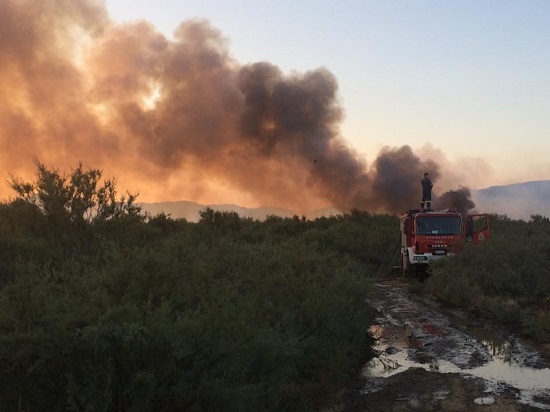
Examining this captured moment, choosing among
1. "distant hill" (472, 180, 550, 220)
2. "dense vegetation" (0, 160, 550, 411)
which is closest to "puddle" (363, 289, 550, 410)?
"dense vegetation" (0, 160, 550, 411)

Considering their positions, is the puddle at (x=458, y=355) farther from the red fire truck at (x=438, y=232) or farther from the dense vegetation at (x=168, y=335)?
the red fire truck at (x=438, y=232)

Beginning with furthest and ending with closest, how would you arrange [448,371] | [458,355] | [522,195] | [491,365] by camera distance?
[522,195]
[458,355]
[491,365]
[448,371]

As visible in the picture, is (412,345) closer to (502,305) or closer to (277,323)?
(502,305)

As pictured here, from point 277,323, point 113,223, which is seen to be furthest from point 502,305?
point 113,223

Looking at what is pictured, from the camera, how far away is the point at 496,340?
11.4m

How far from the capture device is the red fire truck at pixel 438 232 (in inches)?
816

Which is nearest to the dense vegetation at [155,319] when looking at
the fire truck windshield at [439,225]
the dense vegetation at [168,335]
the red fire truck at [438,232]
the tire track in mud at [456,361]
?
the dense vegetation at [168,335]

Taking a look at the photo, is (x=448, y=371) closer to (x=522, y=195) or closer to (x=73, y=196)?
(x=73, y=196)

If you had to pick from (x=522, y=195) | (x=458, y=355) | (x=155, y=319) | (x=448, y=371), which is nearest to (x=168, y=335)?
(x=155, y=319)

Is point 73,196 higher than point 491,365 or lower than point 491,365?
higher

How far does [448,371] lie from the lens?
29.3 feet

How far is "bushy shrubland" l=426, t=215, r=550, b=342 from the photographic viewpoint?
13.7m

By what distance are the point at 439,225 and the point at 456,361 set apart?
1208 centimetres

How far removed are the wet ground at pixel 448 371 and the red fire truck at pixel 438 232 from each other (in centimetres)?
704
